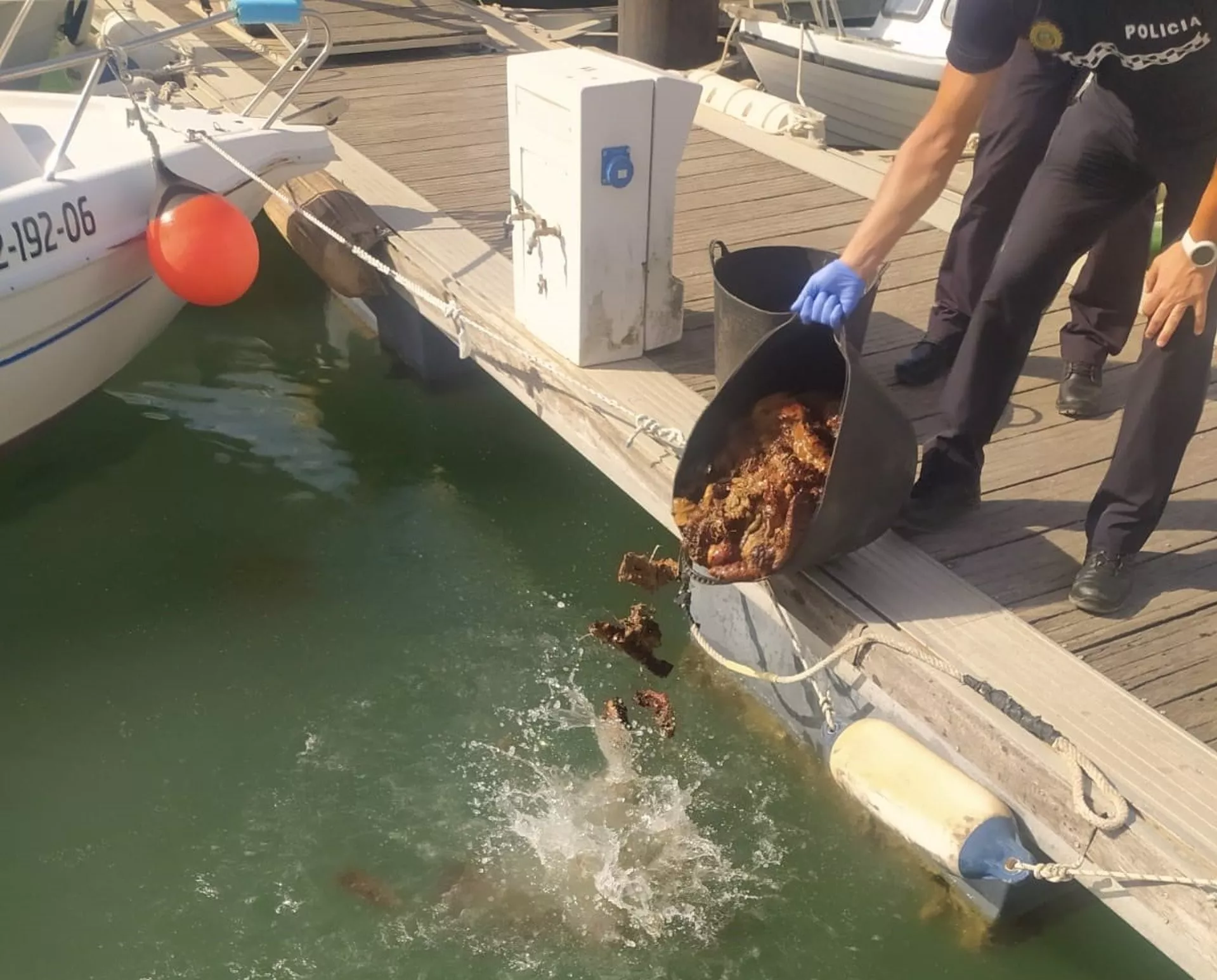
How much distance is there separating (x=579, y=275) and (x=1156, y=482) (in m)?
1.84

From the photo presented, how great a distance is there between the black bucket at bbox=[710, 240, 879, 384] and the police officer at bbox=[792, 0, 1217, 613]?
1.54 feet

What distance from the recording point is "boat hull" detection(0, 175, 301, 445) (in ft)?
14.7

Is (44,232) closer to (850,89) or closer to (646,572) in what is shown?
(646,572)

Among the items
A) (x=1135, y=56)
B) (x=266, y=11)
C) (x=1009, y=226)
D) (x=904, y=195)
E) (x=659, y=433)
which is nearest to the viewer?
(x=1135, y=56)

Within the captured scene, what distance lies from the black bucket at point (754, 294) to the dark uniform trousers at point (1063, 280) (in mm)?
458

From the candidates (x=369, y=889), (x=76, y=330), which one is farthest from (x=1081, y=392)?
(x=76, y=330)

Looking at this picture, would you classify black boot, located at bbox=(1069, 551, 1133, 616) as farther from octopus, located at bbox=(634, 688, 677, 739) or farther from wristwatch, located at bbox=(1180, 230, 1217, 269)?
octopus, located at bbox=(634, 688, 677, 739)

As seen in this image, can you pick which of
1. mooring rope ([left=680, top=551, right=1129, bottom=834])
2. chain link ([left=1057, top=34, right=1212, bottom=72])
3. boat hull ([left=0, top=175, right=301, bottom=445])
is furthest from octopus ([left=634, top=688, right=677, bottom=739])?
boat hull ([left=0, top=175, right=301, bottom=445])

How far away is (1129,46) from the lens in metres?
2.56

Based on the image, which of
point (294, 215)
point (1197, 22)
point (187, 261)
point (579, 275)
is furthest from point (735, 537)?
point (294, 215)

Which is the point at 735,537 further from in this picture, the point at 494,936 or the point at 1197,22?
the point at 1197,22

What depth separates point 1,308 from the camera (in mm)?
4301

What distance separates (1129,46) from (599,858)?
2.47 m

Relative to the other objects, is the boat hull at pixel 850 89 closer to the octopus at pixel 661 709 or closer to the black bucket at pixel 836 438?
the octopus at pixel 661 709
